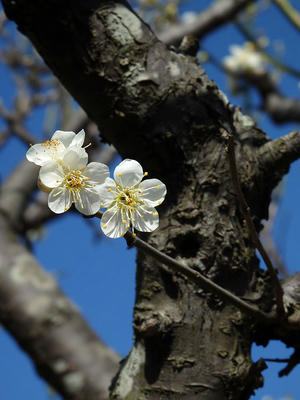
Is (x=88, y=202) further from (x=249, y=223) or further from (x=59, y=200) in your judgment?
(x=249, y=223)

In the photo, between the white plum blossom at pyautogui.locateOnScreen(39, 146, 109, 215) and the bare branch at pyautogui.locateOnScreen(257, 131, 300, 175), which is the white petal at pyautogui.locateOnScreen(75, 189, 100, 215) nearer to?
the white plum blossom at pyautogui.locateOnScreen(39, 146, 109, 215)

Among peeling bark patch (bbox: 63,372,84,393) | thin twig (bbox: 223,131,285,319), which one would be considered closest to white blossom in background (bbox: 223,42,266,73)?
peeling bark patch (bbox: 63,372,84,393)

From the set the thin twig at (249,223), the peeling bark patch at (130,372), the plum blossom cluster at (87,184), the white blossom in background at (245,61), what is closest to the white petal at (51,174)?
the plum blossom cluster at (87,184)

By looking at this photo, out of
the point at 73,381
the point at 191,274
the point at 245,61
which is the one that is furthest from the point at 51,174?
the point at 245,61

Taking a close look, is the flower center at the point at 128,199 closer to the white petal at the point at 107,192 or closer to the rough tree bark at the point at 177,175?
the white petal at the point at 107,192

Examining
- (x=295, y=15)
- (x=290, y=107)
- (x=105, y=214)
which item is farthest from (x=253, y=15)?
(x=105, y=214)

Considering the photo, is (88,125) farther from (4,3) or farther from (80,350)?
(4,3)
